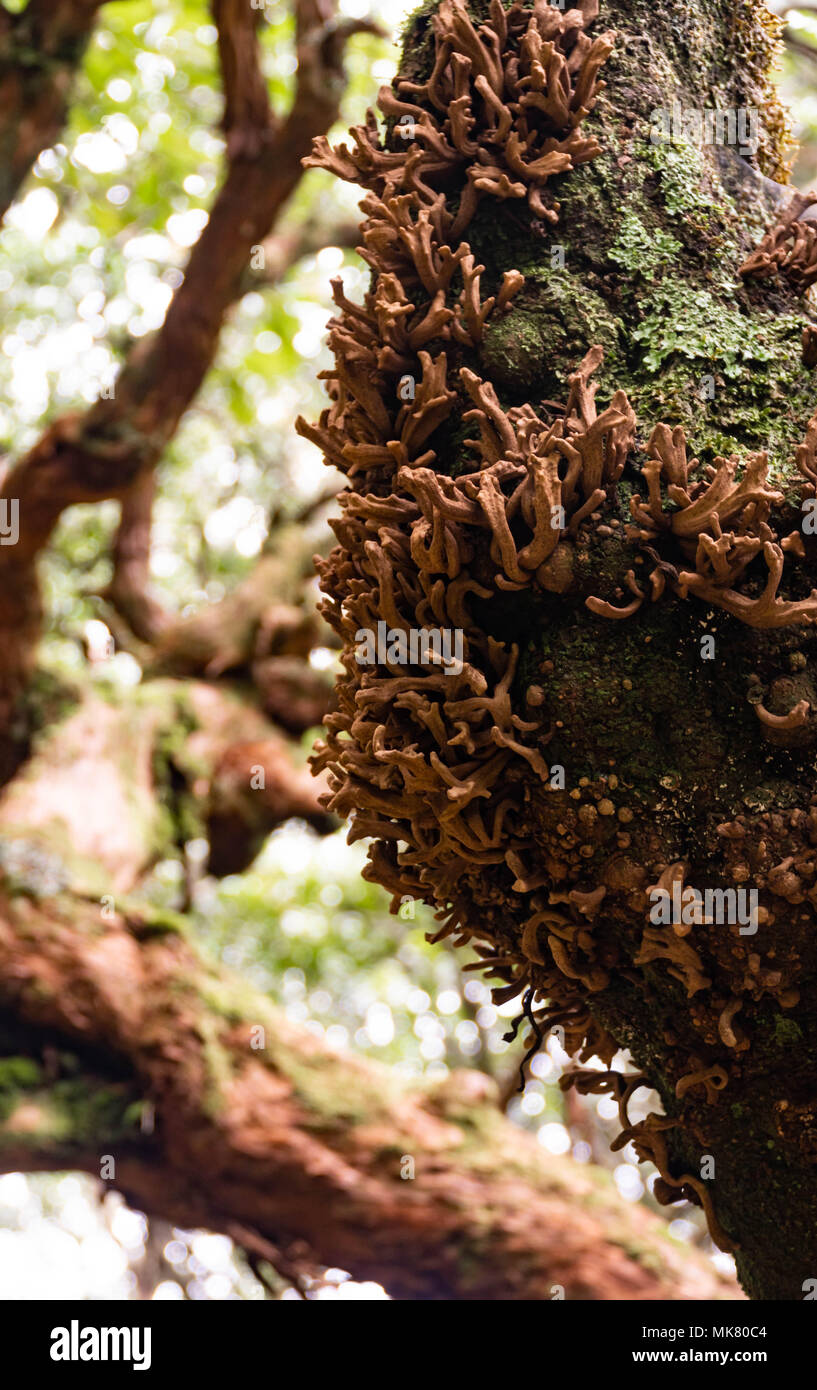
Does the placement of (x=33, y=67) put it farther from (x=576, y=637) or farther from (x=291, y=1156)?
(x=291, y=1156)

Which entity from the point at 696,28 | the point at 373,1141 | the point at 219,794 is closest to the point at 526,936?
the point at 696,28

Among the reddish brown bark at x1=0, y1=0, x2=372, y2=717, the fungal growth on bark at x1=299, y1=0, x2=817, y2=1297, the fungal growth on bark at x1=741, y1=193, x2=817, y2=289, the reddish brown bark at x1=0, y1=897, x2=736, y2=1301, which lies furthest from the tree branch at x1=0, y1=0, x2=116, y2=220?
the fungal growth on bark at x1=741, y1=193, x2=817, y2=289

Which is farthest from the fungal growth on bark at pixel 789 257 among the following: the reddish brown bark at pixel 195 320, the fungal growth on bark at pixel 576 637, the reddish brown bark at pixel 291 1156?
the reddish brown bark at pixel 291 1156

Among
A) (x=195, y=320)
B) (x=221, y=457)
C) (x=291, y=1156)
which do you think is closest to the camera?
(x=291, y=1156)

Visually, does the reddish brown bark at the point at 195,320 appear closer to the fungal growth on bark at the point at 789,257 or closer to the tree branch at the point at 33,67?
the tree branch at the point at 33,67

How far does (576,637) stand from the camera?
74.7 inches

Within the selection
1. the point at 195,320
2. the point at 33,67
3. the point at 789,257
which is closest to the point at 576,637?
the point at 789,257

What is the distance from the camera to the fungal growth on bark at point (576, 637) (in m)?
1.80

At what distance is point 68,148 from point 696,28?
5.84m

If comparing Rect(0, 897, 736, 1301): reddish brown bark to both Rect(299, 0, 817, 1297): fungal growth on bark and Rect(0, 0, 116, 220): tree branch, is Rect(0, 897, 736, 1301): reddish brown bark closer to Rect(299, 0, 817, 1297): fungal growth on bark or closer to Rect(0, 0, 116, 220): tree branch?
Rect(299, 0, 817, 1297): fungal growth on bark

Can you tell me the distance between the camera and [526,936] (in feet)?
6.40

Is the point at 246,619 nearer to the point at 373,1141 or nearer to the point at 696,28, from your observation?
the point at 373,1141

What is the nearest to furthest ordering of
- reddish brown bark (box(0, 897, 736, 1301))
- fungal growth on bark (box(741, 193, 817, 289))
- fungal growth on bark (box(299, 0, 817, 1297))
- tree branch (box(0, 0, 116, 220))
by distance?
fungal growth on bark (box(299, 0, 817, 1297)) → fungal growth on bark (box(741, 193, 817, 289)) → reddish brown bark (box(0, 897, 736, 1301)) → tree branch (box(0, 0, 116, 220))

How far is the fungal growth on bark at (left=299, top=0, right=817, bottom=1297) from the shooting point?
1.80 m
